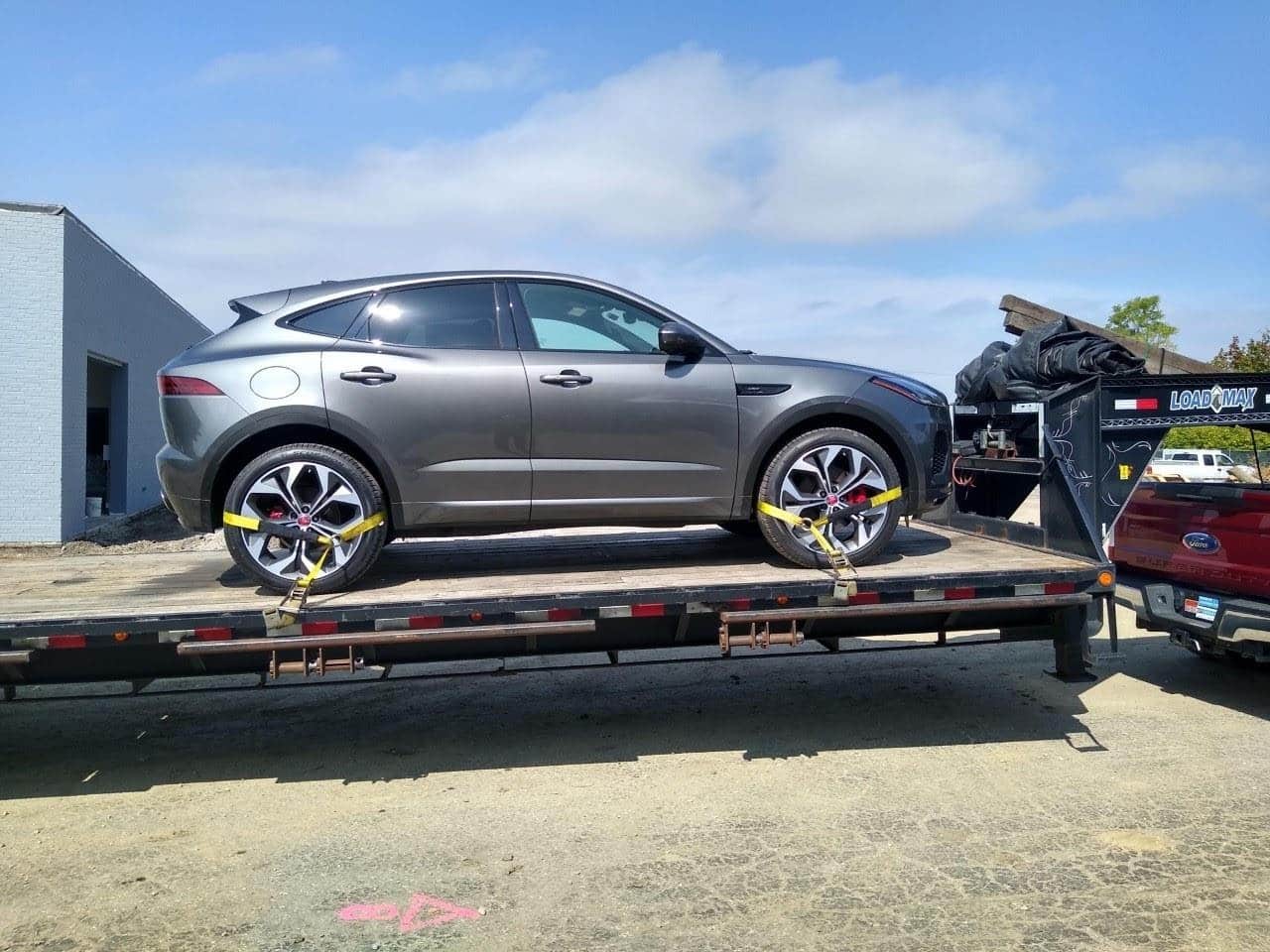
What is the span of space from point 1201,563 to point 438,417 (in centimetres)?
456

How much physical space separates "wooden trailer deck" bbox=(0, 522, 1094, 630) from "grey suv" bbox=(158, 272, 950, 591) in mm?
271

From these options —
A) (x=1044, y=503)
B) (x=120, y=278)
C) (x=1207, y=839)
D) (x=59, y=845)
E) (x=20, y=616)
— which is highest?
(x=120, y=278)

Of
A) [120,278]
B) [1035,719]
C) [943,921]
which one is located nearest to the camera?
[943,921]

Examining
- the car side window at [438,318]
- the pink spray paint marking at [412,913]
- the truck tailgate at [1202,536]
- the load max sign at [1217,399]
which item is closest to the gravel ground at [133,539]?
the car side window at [438,318]

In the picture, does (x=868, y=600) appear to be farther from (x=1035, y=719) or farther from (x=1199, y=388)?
(x=1199, y=388)

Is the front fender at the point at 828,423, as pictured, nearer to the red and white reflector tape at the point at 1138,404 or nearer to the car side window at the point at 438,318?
the red and white reflector tape at the point at 1138,404

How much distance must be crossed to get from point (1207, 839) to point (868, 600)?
1700mm

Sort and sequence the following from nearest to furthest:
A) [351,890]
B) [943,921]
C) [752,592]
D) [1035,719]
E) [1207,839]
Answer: [943,921], [351,890], [1207,839], [752,592], [1035,719]

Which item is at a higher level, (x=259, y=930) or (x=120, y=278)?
(x=120, y=278)

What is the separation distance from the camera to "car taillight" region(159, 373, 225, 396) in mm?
4605

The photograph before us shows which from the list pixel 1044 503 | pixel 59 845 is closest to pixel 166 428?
pixel 59 845

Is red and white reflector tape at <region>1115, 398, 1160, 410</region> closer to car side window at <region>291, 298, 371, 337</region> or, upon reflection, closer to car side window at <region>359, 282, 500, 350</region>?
car side window at <region>359, 282, 500, 350</region>

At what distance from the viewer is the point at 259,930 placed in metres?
3.44

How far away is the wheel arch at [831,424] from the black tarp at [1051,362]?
151 centimetres
